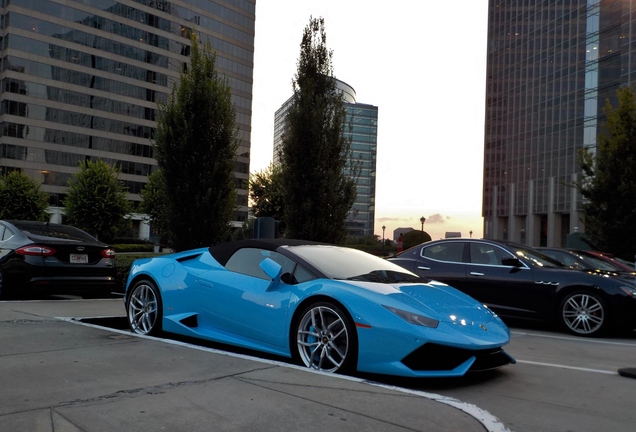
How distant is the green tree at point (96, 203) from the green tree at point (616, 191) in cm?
3466

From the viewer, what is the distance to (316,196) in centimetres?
1647

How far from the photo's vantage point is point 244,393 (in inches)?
160

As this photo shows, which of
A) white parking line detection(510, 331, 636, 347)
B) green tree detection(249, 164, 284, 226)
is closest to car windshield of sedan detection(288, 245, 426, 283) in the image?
white parking line detection(510, 331, 636, 347)

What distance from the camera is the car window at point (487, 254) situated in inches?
399

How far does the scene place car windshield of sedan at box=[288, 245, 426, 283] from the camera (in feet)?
19.3

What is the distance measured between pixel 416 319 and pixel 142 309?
3433 mm

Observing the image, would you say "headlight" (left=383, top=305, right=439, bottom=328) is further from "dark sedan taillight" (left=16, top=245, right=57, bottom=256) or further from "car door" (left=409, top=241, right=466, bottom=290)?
"dark sedan taillight" (left=16, top=245, right=57, bottom=256)

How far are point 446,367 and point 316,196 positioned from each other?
457 inches

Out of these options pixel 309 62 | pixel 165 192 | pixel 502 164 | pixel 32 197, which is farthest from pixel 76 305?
pixel 502 164

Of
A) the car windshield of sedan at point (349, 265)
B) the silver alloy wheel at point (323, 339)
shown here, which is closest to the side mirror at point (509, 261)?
the car windshield of sedan at point (349, 265)

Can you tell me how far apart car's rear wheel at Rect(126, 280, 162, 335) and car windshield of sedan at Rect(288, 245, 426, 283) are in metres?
1.73

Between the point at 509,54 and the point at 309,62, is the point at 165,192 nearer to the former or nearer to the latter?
the point at 309,62

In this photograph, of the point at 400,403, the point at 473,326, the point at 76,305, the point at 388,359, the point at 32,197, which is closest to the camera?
the point at 400,403

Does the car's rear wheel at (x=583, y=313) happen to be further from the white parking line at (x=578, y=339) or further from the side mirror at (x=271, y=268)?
the side mirror at (x=271, y=268)
